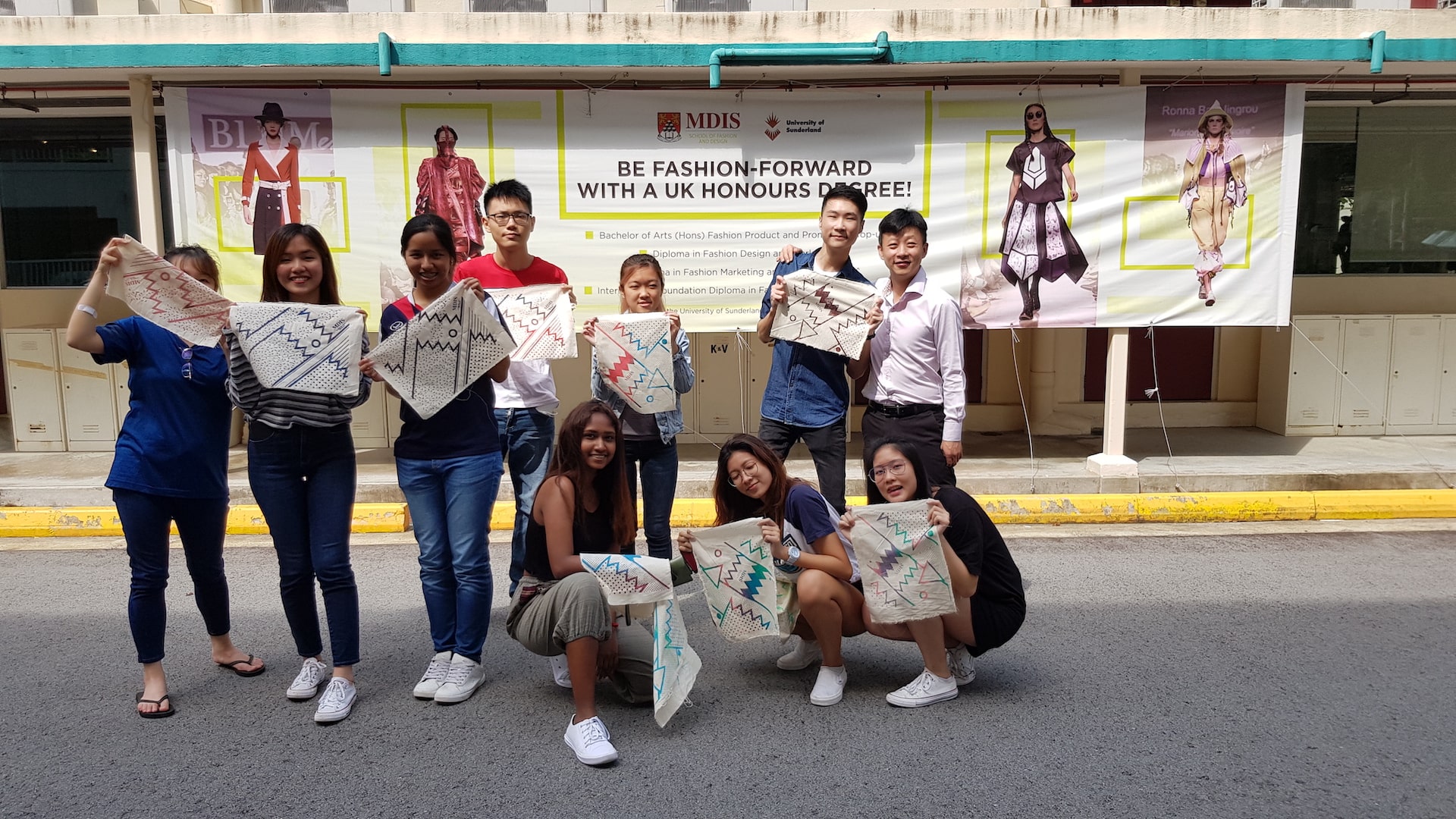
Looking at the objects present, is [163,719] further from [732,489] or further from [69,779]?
[732,489]

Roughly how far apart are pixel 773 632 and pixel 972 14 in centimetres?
523

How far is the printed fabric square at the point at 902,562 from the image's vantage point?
3.72m

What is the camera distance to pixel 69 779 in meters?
3.38

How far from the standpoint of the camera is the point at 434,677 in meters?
4.07

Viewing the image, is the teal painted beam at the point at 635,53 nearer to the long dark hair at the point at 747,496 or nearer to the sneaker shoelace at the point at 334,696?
the long dark hair at the point at 747,496

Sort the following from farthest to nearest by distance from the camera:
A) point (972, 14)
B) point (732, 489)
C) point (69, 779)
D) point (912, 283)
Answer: point (972, 14) < point (912, 283) < point (732, 489) < point (69, 779)

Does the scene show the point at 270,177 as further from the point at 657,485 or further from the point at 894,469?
the point at 894,469

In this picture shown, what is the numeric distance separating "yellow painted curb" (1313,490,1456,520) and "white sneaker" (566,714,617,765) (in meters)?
5.95

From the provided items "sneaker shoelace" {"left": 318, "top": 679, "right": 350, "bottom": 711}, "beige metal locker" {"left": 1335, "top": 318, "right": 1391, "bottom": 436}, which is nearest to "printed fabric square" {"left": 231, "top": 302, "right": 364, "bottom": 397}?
"sneaker shoelace" {"left": 318, "top": 679, "right": 350, "bottom": 711}

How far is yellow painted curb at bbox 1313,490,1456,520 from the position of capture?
23.7ft

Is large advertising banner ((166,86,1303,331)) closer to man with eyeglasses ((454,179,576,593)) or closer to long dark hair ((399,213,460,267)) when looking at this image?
man with eyeglasses ((454,179,576,593))

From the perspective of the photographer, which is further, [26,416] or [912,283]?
[26,416]

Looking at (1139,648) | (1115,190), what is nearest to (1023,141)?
(1115,190)

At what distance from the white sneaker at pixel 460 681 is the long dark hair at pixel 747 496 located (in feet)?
3.83
